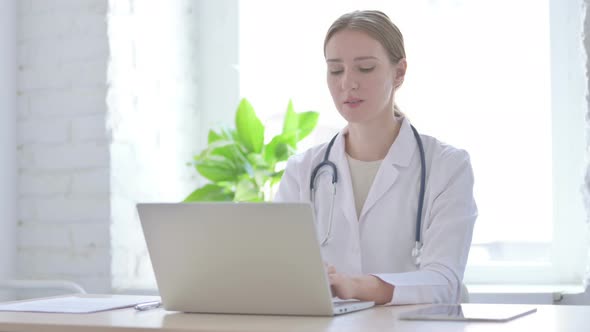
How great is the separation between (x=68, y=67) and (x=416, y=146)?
1279 mm

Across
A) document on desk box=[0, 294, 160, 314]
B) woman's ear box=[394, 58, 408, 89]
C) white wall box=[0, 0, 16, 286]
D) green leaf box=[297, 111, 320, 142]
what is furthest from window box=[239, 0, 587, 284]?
document on desk box=[0, 294, 160, 314]

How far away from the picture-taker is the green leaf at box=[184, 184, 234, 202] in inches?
108

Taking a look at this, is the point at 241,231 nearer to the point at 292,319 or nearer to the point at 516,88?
the point at 292,319

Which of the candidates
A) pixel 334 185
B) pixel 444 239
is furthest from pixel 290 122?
pixel 444 239

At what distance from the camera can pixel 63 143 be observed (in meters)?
2.77

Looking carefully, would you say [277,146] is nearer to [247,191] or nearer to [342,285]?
[247,191]

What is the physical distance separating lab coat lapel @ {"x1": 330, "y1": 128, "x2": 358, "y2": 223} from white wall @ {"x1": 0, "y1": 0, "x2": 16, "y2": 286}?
1.21 meters

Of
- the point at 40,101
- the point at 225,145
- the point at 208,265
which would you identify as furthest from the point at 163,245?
the point at 40,101

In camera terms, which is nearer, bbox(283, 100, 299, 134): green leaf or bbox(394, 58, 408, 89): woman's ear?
bbox(394, 58, 408, 89): woman's ear

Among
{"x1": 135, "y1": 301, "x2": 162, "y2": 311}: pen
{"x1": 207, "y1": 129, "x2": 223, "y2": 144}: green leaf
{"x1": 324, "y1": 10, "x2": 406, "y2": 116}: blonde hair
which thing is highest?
{"x1": 324, "y1": 10, "x2": 406, "y2": 116}: blonde hair

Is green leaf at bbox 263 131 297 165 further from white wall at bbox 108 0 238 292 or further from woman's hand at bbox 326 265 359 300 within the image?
woman's hand at bbox 326 265 359 300

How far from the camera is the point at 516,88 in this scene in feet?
9.01

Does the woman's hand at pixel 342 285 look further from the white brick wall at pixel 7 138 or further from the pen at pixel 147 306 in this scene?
the white brick wall at pixel 7 138

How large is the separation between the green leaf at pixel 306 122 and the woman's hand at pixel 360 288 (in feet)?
4.00
